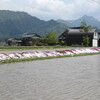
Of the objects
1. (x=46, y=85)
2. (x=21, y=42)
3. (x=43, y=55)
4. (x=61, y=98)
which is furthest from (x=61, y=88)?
(x=21, y=42)

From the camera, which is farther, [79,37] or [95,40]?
[79,37]

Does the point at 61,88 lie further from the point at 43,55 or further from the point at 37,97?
the point at 43,55

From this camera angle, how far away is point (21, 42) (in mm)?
125438

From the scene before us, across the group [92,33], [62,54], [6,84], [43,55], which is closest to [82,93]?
[6,84]

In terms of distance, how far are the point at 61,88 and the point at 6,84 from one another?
7.55 feet

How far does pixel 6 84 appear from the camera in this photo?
10.1 m

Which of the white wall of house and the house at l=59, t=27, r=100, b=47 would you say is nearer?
the white wall of house

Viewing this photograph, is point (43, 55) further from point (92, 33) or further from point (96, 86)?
point (92, 33)

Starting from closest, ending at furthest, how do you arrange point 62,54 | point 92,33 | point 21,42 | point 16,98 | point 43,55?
1. point 16,98
2. point 43,55
3. point 62,54
4. point 92,33
5. point 21,42

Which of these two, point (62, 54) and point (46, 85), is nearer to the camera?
point (46, 85)

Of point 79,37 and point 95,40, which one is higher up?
point 79,37

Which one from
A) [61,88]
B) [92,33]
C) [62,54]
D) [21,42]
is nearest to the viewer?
[61,88]

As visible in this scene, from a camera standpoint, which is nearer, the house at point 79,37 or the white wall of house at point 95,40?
the white wall of house at point 95,40

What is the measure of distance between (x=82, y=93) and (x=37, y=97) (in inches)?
62.2
